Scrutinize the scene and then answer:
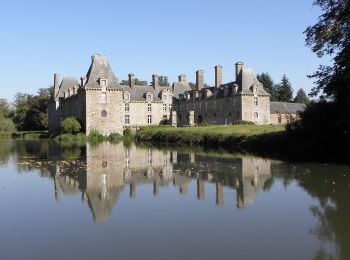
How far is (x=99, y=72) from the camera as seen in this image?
5612 cm

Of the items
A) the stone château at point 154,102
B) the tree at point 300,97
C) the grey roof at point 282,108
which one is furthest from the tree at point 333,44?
the tree at point 300,97

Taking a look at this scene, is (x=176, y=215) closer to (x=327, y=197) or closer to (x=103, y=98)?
(x=327, y=197)

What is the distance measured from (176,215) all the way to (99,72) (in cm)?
4841

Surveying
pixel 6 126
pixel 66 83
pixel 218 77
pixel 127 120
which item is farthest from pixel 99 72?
pixel 6 126

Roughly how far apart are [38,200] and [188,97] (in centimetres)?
5574

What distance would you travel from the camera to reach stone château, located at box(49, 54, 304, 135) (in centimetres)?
5531

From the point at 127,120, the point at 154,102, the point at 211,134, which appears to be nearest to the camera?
the point at 211,134

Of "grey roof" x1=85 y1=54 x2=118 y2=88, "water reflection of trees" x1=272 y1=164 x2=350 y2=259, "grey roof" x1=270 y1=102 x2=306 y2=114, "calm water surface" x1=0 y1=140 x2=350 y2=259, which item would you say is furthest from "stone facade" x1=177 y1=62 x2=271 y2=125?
"calm water surface" x1=0 y1=140 x2=350 y2=259

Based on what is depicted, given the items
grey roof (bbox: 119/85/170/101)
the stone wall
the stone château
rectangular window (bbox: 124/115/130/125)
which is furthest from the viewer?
grey roof (bbox: 119/85/170/101)

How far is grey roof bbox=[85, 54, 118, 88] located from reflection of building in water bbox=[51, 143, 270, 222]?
35.8 metres

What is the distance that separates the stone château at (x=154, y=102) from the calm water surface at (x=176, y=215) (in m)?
38.6

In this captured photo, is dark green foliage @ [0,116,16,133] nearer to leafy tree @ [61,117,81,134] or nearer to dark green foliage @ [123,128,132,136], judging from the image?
leafy tree @ [61,117,81,134]

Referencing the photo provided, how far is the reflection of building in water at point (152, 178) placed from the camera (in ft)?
39.3

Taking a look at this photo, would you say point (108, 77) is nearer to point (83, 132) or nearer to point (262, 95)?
point (83, 132)
